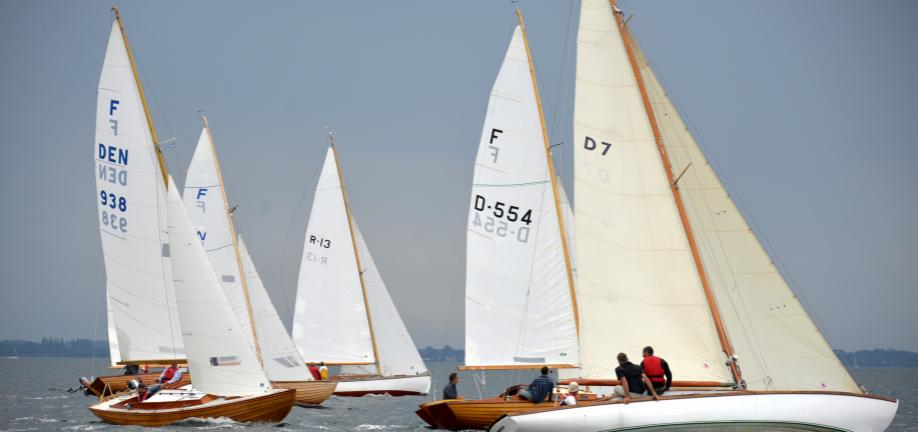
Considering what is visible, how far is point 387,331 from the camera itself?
47500 millimetres

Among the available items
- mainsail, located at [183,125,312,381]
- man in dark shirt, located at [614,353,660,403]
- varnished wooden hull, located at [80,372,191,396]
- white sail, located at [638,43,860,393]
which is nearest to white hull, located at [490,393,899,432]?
man in dark shirt, located at [614,353,660,403]

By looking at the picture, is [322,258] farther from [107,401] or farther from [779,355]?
[779,355]

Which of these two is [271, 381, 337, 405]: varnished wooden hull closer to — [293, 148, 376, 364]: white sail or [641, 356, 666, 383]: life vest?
[293, 148, 376, 364]: white sail

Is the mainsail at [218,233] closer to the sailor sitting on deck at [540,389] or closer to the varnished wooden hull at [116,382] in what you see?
the varnished wooden hull at [116,382]

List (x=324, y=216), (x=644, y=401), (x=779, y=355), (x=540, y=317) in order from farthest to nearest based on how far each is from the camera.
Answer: (x=324, y=216)
(x=540, y=317)
(x=779, y=355)
(x=644, y=401)

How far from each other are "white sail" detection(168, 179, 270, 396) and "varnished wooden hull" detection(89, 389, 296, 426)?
489 millimetres

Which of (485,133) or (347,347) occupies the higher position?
(485,133)

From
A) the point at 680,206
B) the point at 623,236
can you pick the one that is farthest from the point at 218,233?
the point at 680,206

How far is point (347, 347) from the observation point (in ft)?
153

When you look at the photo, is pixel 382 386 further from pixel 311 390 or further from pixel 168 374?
pixel 168 374

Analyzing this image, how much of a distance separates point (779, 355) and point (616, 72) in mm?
6257

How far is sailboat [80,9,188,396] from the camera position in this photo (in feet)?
95.3

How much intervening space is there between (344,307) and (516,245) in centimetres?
1856

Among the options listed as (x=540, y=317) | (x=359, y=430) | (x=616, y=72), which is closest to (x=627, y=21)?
(x=616, y=72)
